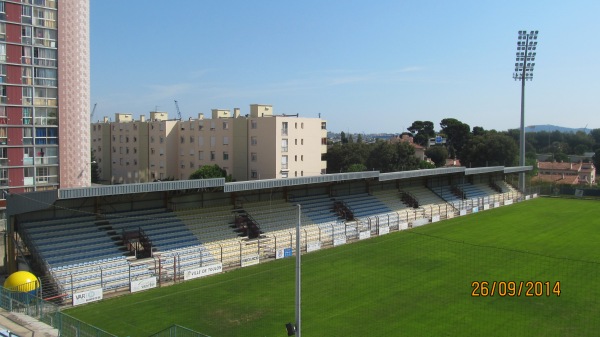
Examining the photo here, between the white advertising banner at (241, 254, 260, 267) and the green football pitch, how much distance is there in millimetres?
633

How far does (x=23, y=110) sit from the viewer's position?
3347 centimetres

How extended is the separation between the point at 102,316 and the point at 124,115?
63.8 metres

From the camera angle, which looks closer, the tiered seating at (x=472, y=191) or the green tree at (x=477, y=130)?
the tiered seating at (x=472, y=191)

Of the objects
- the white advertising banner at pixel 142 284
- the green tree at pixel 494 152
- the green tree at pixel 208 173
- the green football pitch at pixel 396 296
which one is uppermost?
the green tree at pixel 494 152

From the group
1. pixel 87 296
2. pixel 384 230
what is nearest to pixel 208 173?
pixel 384 230

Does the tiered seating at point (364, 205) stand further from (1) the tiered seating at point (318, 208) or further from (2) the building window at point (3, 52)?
(2) the building window at point (3, 52)

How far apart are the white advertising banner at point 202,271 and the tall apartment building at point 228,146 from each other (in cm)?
3234

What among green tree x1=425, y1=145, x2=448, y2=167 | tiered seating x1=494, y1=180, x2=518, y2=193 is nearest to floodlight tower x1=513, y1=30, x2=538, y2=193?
tiered seating x1=494, y1=180, x2=518, y2=193

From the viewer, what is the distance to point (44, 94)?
113ft

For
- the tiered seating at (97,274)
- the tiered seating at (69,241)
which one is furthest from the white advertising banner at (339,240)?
the tiered seating at (69,241)

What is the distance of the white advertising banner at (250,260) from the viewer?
85.4 feet

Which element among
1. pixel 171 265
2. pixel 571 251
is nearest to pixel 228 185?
pixel 171 265

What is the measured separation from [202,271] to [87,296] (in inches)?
215

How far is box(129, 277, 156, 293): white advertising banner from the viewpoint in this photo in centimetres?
2137
